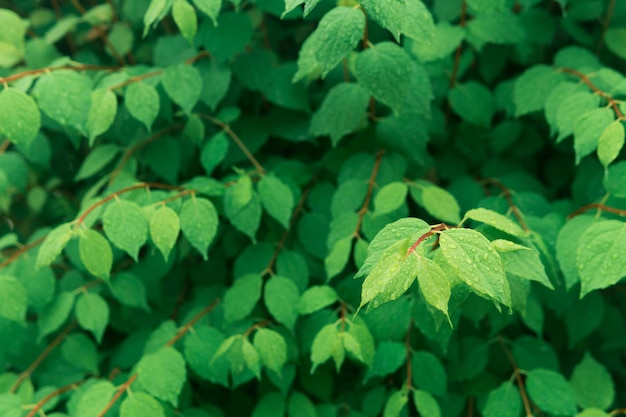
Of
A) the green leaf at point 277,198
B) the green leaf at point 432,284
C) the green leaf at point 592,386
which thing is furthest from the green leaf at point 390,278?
the green leaf at point 592,386

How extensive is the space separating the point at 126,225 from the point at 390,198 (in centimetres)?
52

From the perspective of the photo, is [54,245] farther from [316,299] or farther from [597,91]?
[597,91]

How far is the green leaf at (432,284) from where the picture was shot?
32.4 inches

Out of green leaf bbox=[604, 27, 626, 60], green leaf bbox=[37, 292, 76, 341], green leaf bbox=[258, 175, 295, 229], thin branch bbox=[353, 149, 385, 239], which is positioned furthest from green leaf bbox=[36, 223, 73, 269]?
green leaf bbox=[604, 27, 626, 60]

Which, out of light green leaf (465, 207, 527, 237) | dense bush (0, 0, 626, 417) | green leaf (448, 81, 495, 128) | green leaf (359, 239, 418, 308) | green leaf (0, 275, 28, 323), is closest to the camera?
green leaf (359, 239, 418, 308)

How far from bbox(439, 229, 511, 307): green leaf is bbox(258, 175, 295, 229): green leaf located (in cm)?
56

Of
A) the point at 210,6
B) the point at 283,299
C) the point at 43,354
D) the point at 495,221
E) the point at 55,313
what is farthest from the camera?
the point at 43,354

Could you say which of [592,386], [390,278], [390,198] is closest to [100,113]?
[390,198]

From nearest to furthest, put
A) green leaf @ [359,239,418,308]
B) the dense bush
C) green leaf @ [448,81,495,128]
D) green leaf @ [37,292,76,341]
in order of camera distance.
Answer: green leaf @ [359,239,418,308] < the dense bush < green leaf @ [37,292,76,341] < green leaf @ [448,81,495,128]

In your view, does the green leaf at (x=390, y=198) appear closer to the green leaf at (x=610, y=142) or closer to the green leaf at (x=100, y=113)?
the green leaf at (x=610, y=142)

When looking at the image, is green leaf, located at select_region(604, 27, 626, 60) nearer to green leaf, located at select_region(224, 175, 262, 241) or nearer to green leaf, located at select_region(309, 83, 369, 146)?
green leaf, located at select_region(309, 83, 369, 146)

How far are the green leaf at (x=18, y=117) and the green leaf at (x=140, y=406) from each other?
524mm

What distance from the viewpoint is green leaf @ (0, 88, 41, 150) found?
1238 millimetres

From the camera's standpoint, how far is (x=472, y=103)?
158 cm
